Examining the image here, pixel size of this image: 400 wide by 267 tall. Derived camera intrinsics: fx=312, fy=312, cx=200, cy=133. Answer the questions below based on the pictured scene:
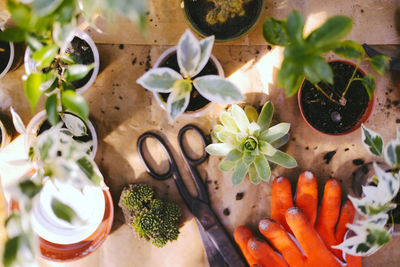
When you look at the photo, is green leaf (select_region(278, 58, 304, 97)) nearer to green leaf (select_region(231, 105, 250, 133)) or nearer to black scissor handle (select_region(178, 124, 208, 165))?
green leaf (select_region(231, 105, 250, 133))

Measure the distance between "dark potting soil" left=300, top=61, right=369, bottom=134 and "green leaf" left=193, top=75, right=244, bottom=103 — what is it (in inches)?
15.5

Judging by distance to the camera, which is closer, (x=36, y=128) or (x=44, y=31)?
(x=44, y=31)

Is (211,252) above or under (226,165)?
under

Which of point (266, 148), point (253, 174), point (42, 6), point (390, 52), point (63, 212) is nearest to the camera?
point (42, 6)

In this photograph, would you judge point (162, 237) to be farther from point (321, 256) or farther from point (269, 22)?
point (269, 22)

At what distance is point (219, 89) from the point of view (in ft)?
2.39

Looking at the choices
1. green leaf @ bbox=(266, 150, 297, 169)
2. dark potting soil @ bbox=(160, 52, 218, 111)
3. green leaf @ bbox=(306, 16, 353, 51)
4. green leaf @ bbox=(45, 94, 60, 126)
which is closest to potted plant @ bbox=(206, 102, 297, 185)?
green leaf @ bbox=(266, 150, 297, 169)

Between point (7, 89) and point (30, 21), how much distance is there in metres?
0.67

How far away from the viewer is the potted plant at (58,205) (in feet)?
1.97

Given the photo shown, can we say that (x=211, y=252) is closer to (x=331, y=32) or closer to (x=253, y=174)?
(x=253, y=174)

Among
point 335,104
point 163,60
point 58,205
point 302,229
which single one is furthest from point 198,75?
point 302,229

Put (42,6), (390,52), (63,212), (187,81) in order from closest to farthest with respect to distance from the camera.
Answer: (42,6), (63,212), (187,81), (390,52)

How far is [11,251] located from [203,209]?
2.05 ft

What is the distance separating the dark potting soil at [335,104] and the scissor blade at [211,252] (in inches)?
20.8
